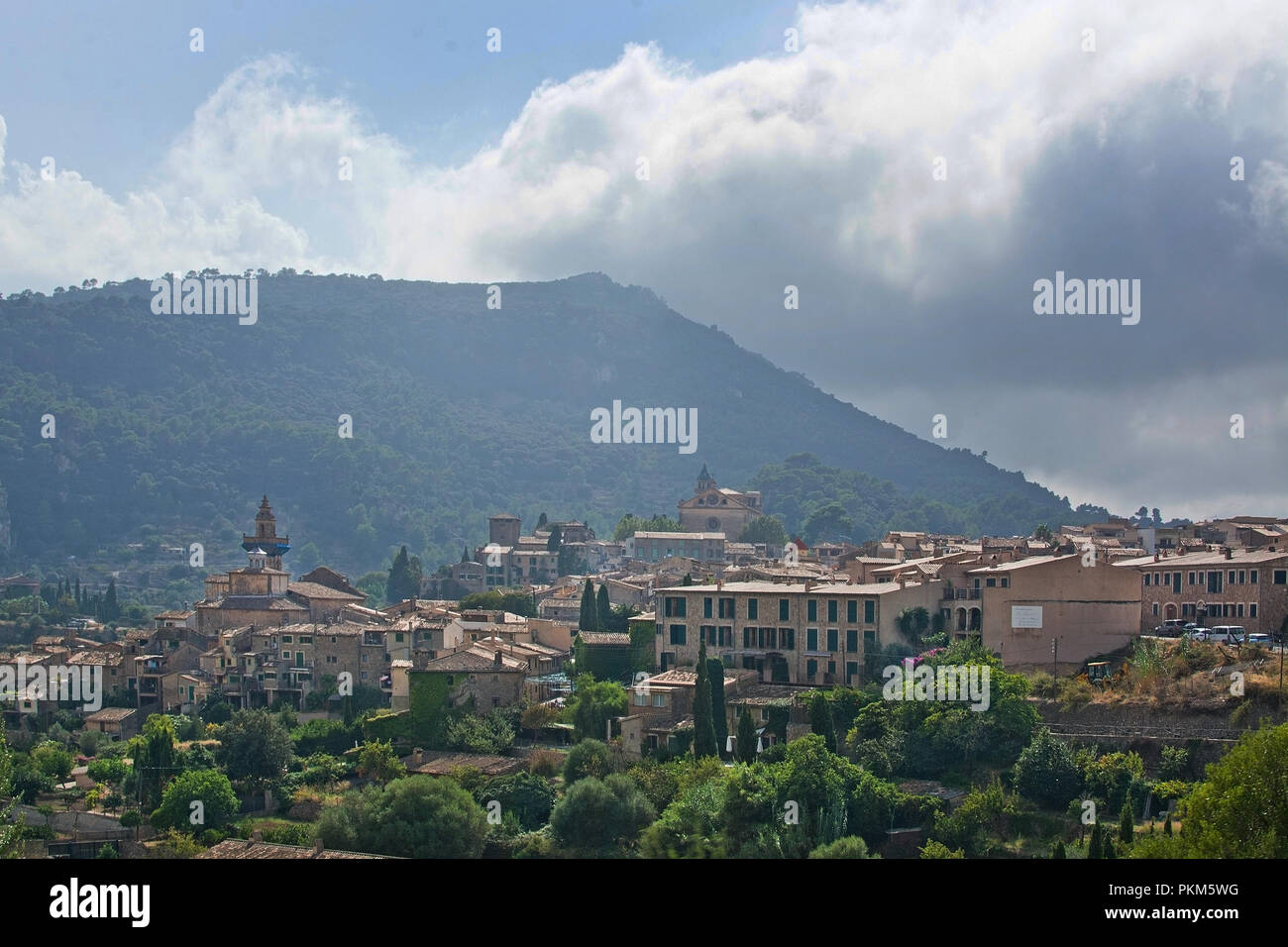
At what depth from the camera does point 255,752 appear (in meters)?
50.4

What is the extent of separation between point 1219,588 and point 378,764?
25845 millimetres

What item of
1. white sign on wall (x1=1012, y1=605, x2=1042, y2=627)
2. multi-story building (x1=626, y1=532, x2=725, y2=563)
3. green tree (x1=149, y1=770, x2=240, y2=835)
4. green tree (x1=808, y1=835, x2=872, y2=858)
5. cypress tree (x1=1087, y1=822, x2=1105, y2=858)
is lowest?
green tree (x1=149, y1=770, x2=240, y2=835)

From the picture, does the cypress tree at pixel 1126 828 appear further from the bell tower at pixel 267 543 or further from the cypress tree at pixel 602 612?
the bell tower at pixel 267 543

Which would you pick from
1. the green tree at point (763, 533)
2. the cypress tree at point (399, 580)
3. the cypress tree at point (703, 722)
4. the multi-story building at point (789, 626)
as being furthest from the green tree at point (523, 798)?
the green tree at point (763, 533)

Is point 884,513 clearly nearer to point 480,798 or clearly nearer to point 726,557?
point 726,557

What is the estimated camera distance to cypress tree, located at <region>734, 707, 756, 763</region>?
4400 centimetres

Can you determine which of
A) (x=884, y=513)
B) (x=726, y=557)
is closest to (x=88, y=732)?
(x=726, y=557)

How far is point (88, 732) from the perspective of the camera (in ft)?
201

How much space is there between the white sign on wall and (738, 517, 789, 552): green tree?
218ft

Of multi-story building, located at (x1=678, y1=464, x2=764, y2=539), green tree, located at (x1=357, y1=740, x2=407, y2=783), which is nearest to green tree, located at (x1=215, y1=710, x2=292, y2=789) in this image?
green tree, located at (x1=357, y1=740, x2=407, y2=783)

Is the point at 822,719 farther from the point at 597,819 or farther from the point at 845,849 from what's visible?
the point at 845,849

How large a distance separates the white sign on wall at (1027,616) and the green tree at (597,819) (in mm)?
12744

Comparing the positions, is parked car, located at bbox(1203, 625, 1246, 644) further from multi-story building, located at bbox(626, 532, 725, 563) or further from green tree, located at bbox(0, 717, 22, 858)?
multi-story building, located at bbox(626, 532, 725, 563)
